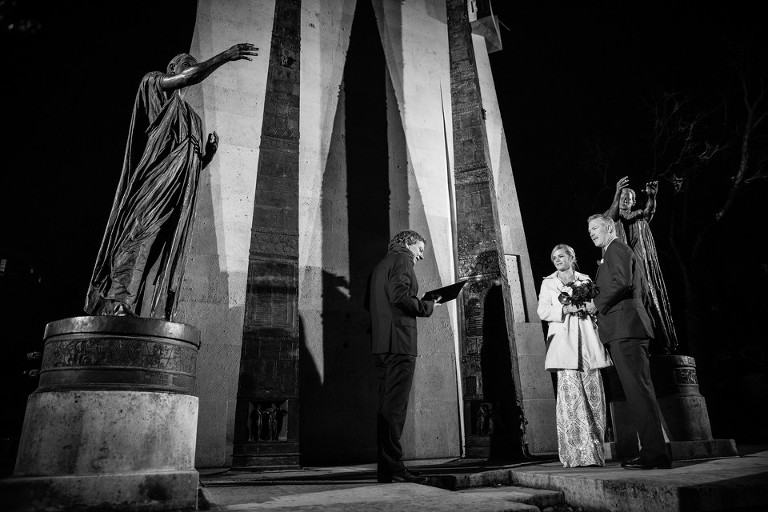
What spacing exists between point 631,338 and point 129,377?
3.75m

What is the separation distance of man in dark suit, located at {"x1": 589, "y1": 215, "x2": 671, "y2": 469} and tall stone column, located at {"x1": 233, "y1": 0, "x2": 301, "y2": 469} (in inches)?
142

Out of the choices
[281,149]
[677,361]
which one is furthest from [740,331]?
[281,149]

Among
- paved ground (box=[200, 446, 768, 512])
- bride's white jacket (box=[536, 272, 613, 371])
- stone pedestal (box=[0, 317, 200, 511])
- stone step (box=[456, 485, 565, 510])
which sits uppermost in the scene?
bride's white jacket (box=[536, 272, 613, 371])

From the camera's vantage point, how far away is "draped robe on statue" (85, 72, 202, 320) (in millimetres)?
3672

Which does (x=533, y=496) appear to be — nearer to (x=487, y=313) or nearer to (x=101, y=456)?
(x=101, y=456)

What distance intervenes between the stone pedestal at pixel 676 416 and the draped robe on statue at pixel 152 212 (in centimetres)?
453

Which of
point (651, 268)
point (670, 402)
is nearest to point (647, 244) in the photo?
point (651, 268)

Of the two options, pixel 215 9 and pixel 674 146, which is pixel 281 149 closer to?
pixel 215 9

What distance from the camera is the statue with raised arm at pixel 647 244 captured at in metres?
5.70

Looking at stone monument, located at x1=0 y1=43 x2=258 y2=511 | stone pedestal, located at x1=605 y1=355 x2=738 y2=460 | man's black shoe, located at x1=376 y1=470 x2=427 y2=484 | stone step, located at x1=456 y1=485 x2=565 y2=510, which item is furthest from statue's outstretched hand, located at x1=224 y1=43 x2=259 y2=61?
stone pedestal, located at x1=605 y1=355 x2=738 y2=460

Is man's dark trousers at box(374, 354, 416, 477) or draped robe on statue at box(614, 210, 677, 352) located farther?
draped robe on statue at box(614, 210, 677, 352)

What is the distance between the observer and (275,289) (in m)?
6.27

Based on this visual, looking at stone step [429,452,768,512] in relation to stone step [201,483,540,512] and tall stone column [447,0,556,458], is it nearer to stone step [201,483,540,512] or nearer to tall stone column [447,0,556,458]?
stone step [201,483,540,512]

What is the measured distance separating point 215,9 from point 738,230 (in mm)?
17782
